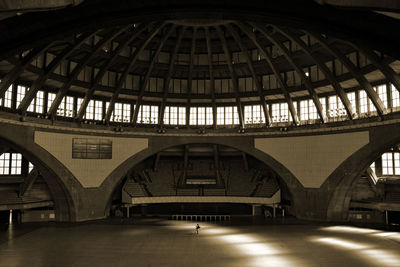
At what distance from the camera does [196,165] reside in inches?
1726

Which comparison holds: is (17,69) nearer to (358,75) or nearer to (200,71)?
(200,71)

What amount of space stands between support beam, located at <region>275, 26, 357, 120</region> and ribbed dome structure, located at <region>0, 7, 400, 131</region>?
0.09 meters

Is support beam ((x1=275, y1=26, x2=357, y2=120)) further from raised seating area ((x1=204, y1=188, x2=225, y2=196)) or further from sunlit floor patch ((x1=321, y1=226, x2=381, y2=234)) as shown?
raised seating area ((x1=204, y1=188, x2=225, y2=196))

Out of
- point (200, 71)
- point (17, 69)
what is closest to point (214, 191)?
point (200, 71)

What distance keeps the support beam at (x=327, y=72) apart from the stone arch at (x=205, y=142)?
9.27 metres

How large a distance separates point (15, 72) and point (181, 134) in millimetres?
18644

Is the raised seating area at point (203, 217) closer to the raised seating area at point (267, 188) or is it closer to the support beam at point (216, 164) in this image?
the support beam at point (216, 164)

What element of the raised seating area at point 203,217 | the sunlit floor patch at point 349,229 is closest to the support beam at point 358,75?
the sunlit floor patch at point 349,229

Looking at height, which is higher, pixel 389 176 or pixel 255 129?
pixel 255 129

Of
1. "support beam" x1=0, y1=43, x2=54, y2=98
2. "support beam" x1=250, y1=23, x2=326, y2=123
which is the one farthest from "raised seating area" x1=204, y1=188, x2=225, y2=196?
"support beam" x1=0, y1=43, x2=54, y2=98

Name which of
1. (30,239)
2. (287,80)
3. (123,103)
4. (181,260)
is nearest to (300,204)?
(287,80)

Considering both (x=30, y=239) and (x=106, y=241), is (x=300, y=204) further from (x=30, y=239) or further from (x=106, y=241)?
(x=30, y=239)

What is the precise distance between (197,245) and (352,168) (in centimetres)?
1852

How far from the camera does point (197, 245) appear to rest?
22984 mm
